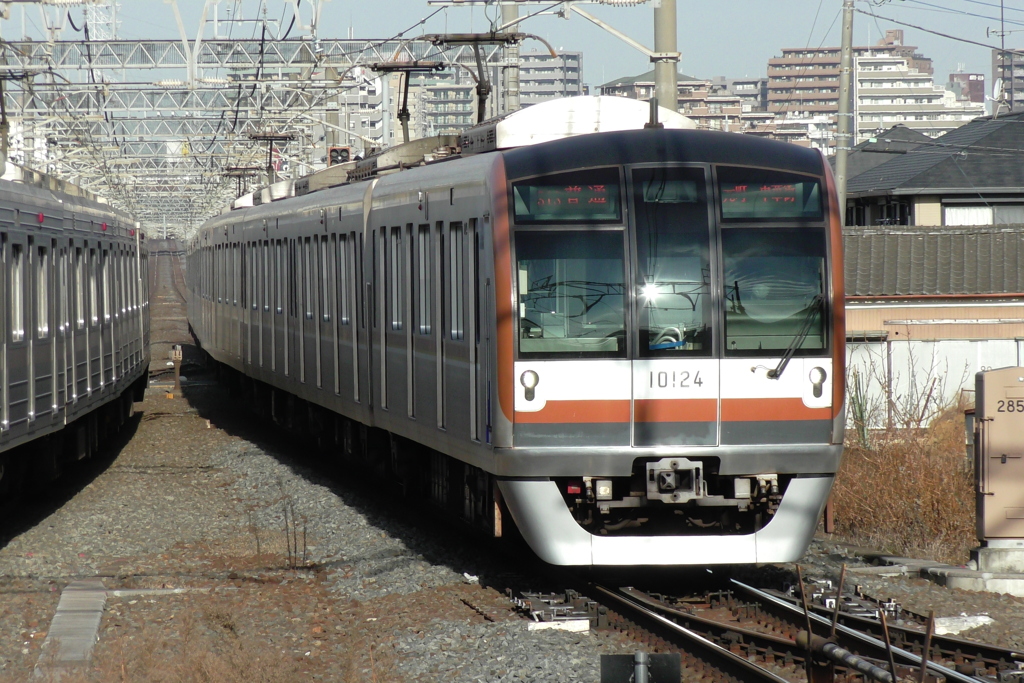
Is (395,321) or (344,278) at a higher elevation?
(344,278)

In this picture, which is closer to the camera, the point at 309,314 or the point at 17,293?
the point at 17,293

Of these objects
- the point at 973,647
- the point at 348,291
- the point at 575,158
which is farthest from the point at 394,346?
the point at 973,647

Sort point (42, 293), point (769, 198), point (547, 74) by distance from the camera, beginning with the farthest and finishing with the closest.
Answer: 1. point (547, 74)
2. point (42, 293)
3. point (769, 198)

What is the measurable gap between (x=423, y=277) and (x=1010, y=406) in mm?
3916

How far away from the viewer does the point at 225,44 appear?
3102cm

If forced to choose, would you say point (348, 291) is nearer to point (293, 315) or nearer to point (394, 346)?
point (394, 346)

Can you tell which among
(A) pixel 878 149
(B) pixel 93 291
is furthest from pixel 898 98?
(B) pixel 93 291

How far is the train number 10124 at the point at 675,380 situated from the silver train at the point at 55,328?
15.5ft

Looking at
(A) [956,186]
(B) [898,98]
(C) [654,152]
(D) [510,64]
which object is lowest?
(C) [654,152]

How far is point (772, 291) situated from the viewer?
25.1ft

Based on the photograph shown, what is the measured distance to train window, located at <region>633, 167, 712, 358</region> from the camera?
756cm

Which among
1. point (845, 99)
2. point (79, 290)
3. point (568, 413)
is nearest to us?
point (568, 413)

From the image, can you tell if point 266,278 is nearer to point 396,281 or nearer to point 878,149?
point 396,281

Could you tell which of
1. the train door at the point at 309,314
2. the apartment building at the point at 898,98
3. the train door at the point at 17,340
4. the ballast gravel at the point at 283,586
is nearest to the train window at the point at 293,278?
A: the train door at the point at 309,314
